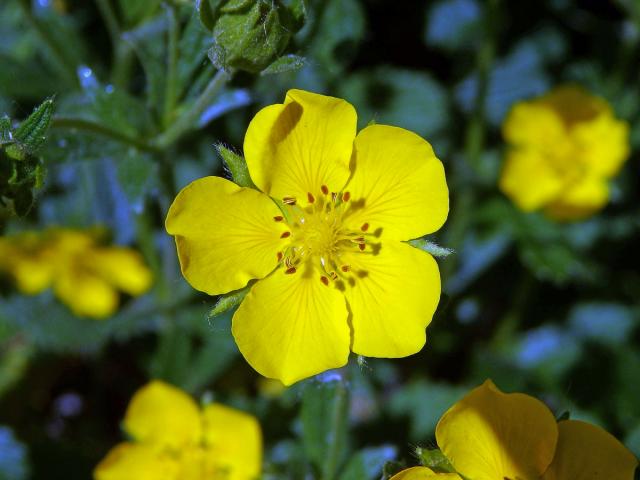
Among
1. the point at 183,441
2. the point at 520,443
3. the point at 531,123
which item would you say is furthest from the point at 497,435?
the point at 531,123

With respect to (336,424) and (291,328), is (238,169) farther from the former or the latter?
(336,424)

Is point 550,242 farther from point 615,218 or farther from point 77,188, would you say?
point 77,188

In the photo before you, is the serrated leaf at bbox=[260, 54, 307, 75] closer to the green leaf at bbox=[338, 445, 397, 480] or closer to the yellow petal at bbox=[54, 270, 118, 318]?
the green leaf at bbox=[338, 445, 397, 480]

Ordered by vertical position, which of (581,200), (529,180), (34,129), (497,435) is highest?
(34,129)

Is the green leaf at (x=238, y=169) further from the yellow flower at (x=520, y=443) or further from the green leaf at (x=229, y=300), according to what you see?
the yellow flower at (x=520, y=443)

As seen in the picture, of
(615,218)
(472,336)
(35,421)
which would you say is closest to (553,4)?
(615,218)
